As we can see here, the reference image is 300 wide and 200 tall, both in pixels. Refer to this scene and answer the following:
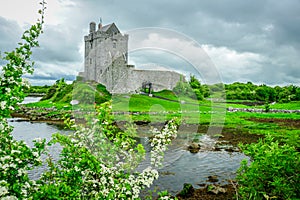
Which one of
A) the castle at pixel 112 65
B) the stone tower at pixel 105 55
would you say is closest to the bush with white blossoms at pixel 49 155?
the castle at pixel 112 65

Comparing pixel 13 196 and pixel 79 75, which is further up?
pixel 79 75

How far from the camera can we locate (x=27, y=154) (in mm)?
4965

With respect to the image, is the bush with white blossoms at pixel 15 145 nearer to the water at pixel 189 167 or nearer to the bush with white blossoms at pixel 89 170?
the bush with white blossoms at pixel 89 170

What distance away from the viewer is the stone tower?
54.8 metres

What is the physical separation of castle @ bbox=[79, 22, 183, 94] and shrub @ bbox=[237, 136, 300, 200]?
139 ft

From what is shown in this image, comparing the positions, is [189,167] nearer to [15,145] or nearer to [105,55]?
[15,145]

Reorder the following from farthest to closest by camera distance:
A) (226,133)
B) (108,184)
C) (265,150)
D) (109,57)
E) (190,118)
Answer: (109,57) → (190,118) → (226,133) → (265,150) → (108,184)

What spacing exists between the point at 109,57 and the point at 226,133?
109 feet

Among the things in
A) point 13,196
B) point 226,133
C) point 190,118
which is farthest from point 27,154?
point 190,118

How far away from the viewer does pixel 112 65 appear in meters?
54.5

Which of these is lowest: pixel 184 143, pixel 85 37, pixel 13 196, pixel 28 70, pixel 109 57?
pixel 184 143

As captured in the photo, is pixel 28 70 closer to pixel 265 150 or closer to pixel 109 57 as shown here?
pixel 265 150

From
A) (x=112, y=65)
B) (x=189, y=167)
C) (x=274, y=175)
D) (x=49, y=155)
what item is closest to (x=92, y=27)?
(x=112, y=65)

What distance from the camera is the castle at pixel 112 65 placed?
52.8m
